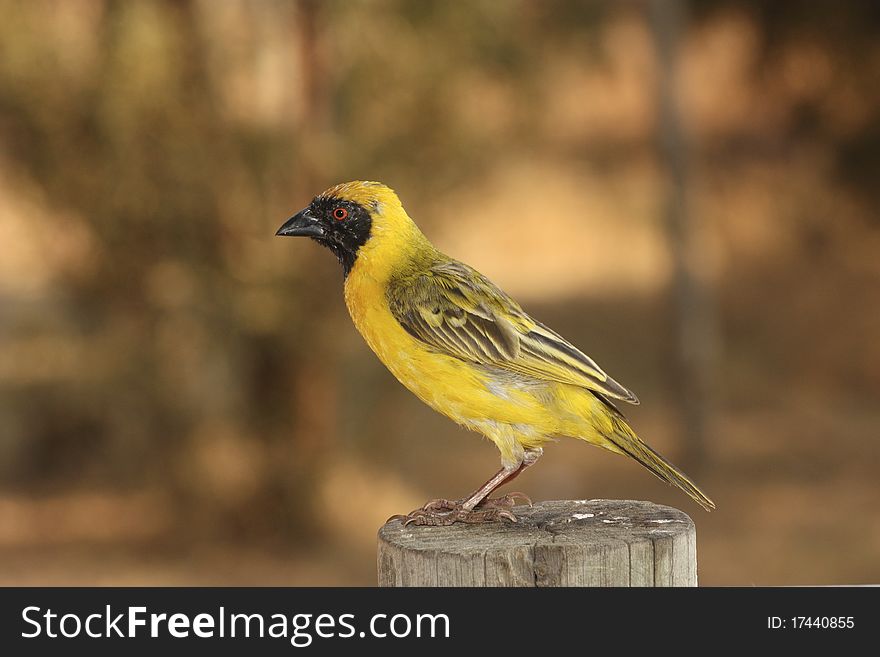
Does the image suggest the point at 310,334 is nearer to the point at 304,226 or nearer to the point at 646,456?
Result: the point at 304,226

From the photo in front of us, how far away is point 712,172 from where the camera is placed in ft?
75.7

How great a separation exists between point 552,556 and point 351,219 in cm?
140

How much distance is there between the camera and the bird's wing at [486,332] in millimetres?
4238

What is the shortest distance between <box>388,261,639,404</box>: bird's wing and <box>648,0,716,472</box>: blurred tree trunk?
12.2 metres

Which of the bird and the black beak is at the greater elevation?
the black beak

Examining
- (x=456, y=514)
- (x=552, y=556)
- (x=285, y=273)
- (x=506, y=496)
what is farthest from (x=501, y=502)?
(x=285, y=273)

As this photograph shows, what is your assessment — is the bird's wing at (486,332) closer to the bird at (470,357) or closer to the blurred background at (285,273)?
the bird at (470,357)

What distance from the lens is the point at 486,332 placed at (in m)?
4.34

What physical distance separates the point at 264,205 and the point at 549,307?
11.1 metres

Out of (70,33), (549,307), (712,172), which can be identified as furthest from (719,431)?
(70,33)

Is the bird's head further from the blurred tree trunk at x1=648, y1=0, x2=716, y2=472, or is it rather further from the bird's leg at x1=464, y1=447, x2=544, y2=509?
the blurred tree trunk at x1=648, y1=0, x2=716, y2=472

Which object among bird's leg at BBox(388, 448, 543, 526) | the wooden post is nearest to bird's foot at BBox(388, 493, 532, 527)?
bird's leg at BBox(388, 448, 543, 526)

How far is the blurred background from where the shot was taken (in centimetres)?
1179

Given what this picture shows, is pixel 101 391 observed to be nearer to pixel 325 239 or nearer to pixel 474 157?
pixel 474 157
